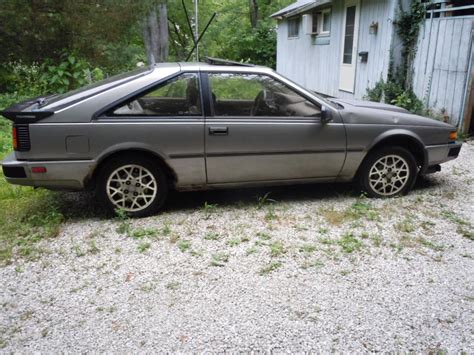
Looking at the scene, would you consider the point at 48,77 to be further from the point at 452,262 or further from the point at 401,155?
the point at 452,262

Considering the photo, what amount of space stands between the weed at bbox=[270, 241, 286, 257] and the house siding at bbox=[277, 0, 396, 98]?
7.39m

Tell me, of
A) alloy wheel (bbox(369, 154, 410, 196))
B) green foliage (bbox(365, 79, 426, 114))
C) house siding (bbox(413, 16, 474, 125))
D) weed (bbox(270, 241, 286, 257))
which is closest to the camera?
weed (bbox(270, 241, 286, 257))

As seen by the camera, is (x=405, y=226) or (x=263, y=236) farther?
(x=405, y=226)

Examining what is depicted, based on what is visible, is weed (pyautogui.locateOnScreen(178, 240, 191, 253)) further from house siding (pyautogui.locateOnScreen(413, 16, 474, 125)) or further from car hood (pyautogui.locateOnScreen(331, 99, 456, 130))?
house siding (pyautogui.locateOnScreen(413, 16, 474, 125))

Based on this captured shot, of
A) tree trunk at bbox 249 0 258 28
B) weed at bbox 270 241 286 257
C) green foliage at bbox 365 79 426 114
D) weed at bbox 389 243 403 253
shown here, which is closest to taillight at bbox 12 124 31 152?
weed at bbox 270 241 286 257

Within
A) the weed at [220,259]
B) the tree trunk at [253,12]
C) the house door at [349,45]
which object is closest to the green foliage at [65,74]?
the house door at [349,45]

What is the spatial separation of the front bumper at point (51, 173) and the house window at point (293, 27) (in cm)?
1479

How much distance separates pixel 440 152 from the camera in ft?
17.0

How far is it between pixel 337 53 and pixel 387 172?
8.92m

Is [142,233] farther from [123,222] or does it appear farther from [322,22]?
[322,22]

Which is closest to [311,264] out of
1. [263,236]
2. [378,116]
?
[263,236]

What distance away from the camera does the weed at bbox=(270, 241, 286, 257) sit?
150 inches

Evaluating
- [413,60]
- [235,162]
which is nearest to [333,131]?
[235,162]

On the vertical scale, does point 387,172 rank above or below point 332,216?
above
